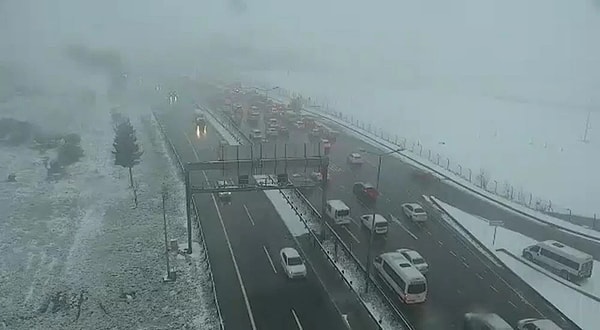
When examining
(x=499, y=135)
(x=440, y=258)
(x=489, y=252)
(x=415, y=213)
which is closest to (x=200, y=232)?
(x=415, y=213)

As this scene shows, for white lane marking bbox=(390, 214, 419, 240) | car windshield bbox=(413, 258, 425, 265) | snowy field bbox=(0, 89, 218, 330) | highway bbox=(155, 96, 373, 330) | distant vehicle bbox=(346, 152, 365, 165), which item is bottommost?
snowy field bbox=(0, 89, 218, 330)

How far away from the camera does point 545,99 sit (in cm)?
9662

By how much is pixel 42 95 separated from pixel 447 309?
285 ft

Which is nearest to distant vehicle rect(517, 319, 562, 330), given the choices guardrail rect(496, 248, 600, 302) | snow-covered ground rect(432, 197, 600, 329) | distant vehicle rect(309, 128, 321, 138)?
snow-covered ground rect(432, 197, 600, 329)

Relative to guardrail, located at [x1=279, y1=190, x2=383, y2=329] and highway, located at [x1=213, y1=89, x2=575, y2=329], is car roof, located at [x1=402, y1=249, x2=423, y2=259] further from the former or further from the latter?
guardrail, located at [x1=279, y1=190, x2=383, y2=329]

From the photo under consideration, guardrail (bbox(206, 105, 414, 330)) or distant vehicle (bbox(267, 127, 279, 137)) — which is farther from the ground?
distant vehicle (bbox(267, 127, 279, 137))

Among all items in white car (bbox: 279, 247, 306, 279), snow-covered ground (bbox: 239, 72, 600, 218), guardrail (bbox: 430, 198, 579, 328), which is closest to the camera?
guardrail (bbox: 430, 198, 579, 328)

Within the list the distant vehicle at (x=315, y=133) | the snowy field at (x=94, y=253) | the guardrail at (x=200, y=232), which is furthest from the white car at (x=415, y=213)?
the distant vehicle at (x=315, y=133)

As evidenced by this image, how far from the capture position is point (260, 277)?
947 inches

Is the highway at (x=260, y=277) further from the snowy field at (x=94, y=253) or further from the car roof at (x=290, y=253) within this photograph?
the snowy field at (x=94, y=253)

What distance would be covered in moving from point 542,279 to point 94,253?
2499 centimetres

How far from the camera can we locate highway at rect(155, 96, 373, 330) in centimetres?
2062

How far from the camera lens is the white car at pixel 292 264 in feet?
77.7

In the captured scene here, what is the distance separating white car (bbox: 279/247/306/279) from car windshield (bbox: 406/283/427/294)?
17.4 ft
